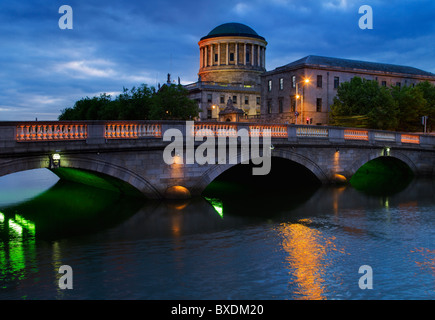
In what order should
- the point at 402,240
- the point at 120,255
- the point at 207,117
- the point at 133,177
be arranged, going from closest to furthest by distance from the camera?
the point at 120,255 → the point at 402,240 → the point at 133,177 → the point at 207,117

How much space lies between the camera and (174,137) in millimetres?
24000

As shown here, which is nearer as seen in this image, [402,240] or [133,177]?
[402,240]

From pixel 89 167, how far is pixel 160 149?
3.91 metres

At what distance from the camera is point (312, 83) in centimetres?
7031

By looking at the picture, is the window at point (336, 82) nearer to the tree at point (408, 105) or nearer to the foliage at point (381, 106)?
the foliage at point (381, 106)

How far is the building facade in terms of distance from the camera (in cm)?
7012

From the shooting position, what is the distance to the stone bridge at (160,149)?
19.4 meters

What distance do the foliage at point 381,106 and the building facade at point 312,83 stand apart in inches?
173

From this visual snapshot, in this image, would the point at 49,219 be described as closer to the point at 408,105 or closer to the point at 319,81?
the point at 408,105

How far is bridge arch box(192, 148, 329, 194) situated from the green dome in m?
97.0

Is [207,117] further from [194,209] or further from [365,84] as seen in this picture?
[194,209]

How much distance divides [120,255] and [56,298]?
13.2ft

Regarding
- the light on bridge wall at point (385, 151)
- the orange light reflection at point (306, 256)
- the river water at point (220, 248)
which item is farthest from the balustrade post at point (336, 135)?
the orange light reflection at point (306, 256)
